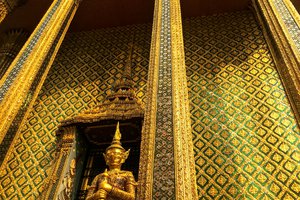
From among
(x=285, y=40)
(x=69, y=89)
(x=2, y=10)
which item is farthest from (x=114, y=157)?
(x=2, y=10)

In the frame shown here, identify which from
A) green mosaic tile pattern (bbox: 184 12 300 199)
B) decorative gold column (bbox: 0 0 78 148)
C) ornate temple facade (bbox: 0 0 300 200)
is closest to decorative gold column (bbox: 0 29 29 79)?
ornate temple facade (bbox: 0 0 300 200)

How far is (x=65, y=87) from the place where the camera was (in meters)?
6.94

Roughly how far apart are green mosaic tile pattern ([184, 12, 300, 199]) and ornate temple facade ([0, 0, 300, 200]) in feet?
0.06

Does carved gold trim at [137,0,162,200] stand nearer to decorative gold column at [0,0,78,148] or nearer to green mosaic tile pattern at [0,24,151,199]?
decorative gold column at [0,0,78,148]

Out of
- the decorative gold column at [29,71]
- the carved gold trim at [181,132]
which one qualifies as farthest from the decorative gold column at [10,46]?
the carved gold trim at [181,132]

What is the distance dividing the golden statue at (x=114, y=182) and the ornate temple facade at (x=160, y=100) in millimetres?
393

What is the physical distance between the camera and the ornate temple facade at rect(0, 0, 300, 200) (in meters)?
3.66

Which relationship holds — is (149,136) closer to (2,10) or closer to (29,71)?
(29,71)

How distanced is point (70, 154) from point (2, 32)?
4835 mm

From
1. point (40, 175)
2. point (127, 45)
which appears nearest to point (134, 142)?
point (40, 175)

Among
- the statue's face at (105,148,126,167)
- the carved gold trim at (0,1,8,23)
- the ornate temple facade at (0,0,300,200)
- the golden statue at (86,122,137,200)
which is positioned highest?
the carved gold trim at (0,1,8,23)

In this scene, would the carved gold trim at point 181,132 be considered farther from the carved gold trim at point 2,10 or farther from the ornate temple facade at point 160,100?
the carved gold trim at point 2,10

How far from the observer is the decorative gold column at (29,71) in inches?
160

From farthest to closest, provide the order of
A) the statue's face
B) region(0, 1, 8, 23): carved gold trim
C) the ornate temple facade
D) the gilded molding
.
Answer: region(0, 1, 8, 23): carved gold trim → the gilded molding → the statue's face → the ornate temple facade
